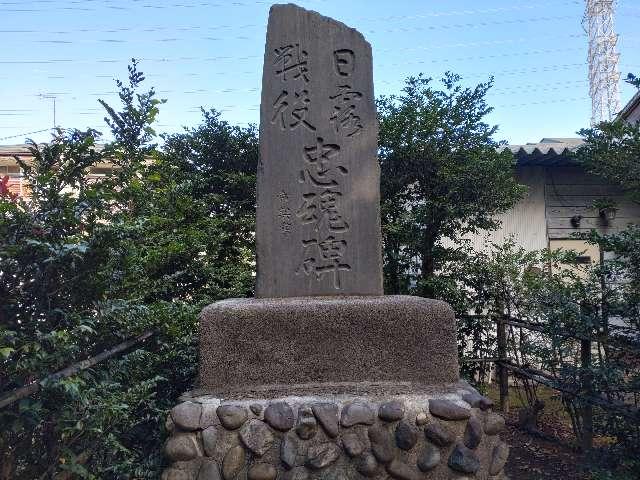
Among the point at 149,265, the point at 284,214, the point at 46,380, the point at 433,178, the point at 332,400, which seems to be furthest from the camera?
the point at 433,178

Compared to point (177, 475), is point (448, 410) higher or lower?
higher

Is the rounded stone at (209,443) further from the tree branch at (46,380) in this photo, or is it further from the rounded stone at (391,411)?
the rounded stone at (391,411)

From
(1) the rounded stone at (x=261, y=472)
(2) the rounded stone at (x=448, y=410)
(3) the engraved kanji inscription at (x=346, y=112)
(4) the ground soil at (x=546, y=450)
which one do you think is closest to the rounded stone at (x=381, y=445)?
(2) the rounded stone at (x=448, y=410)

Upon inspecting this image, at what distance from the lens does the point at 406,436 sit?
235cm

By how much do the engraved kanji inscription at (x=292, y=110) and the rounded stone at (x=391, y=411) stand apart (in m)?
1.63

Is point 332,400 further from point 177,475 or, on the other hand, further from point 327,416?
point 177,475

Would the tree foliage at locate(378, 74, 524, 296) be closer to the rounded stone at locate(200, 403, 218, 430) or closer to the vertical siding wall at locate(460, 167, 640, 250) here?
the vertical siding wall at locate(460, 167, 640, 250)

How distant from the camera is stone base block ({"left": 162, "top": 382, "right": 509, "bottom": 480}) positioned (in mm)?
2322

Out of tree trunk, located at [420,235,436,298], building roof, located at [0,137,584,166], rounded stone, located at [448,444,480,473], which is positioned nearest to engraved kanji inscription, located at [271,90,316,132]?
rounded stone, located at [448,444,480,473]

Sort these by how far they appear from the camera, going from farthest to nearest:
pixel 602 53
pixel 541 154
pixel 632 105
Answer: pixel 602 53, pixel 541 154, pixel 632 105

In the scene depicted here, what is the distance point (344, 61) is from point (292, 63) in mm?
320

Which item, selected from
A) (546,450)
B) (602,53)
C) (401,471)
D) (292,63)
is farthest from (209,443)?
(602,53)

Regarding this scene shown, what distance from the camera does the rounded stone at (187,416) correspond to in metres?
2.34

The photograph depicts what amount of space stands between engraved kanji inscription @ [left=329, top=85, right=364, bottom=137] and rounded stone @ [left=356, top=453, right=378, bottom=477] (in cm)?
179
